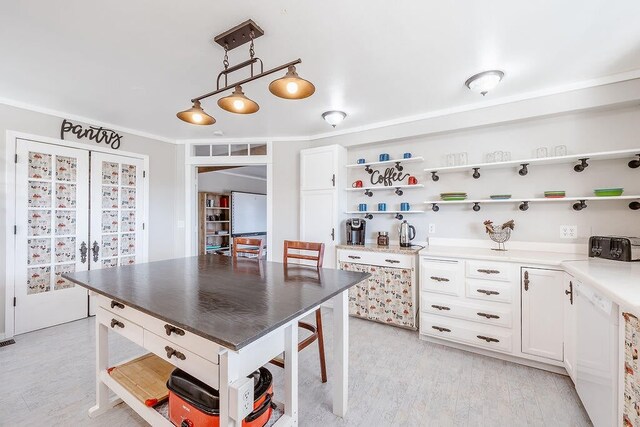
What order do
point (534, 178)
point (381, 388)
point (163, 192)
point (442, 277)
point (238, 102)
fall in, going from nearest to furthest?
point (238, 102) → point (381, 388) → point (442, 277) → point (534, 178) → point (163, 192)

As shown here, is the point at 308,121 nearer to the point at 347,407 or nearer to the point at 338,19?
the point at 338,19

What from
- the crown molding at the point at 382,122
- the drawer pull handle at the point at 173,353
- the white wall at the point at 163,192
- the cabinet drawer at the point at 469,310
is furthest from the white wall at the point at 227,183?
the drawer pull handle at the point at 173,353

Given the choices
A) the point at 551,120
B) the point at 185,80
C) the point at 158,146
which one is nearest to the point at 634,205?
the point at 551,120

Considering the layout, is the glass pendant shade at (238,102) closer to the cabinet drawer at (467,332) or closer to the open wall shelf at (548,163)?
the open wall shelf at (548,163)

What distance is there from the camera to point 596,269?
1809mm

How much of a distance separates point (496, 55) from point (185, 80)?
2.52 meters

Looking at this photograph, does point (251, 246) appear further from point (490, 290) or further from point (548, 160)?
point (548, 160)

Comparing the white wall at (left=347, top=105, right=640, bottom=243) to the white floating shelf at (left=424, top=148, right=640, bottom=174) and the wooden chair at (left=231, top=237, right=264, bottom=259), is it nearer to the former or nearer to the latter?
the white floating shelf at (left=424, top=148, right=640, bottom=174)

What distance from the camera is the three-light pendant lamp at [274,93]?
4.90 ft

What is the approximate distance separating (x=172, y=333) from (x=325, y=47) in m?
1.98

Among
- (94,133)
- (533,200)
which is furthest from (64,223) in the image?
(533,200)

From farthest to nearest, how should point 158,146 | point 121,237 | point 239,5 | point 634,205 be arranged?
point 158,146, point 121,237, point 634,205, point 239,5

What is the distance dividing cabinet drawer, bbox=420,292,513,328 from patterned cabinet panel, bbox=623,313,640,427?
1.13 m

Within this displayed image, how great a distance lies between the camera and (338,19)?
1.67 metres
